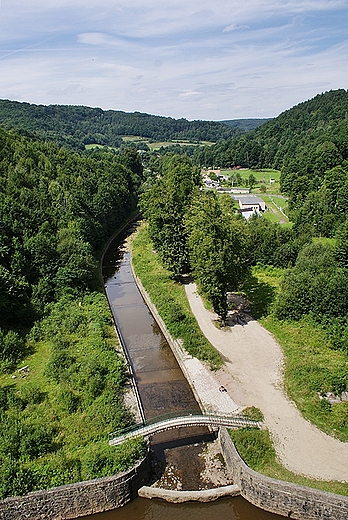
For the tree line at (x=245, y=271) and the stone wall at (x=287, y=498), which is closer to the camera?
the stone wall at (x=287, y=498)

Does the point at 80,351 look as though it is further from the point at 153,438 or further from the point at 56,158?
the point at 56,158

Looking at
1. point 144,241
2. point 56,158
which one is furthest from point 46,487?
point 56,158

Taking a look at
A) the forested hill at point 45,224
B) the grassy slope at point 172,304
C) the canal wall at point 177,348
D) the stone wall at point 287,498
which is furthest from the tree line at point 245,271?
the stone wall at point 287,498

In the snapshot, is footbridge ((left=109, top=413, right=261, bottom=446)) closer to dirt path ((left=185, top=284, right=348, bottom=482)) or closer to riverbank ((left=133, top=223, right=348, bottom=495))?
dirt path ((left=185, top=284, right=348, bottom=482))

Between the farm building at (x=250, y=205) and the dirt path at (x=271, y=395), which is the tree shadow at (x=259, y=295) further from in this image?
the farm building at (x=250, y=205)

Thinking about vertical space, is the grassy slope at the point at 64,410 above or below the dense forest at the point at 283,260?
below

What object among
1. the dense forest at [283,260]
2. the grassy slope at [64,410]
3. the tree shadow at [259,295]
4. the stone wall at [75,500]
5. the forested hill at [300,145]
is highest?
the forested hill at [300,145]

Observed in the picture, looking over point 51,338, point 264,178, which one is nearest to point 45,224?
point 51,338
